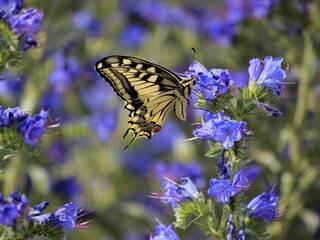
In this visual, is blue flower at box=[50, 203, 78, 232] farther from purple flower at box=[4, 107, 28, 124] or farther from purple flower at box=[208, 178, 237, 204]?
purple flower at box=[208, 178, 237, 204]

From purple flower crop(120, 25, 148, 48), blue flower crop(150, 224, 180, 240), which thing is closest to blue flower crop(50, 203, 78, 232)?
blue flower crop(150, 224, 180, 240)

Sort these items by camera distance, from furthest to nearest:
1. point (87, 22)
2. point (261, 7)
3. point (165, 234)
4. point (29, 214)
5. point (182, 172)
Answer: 1. point (87, 22)
2. point (261, 7)
3. point (182, 172)
4. point (165, 234)
5. point (29, 214)

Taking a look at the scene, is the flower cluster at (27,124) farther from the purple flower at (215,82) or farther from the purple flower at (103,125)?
the purple flower at (103,125)

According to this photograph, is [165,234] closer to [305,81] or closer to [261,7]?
[305,81]

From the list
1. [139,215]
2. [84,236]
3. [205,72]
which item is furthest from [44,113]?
[84,236]

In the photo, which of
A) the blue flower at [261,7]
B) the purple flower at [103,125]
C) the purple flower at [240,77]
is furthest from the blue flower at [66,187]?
the blue flower at [261,7]

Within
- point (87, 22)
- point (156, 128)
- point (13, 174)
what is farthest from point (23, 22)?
point (87, 22)
